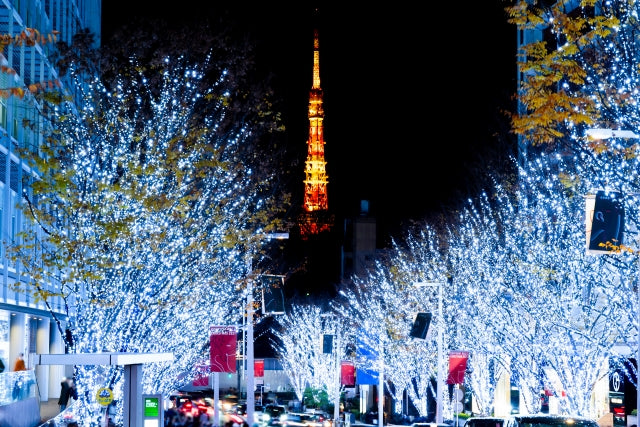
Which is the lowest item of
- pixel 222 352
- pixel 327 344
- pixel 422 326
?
pixel 222 352

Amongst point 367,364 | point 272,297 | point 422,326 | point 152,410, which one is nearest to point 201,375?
point 367,364

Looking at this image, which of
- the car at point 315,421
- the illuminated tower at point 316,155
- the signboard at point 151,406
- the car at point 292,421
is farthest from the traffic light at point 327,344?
the illuminated tower at point 316,155

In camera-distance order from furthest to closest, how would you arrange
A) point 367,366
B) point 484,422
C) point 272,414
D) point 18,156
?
point 367,366 < point 272,414 < point 18,156 < point 484,422

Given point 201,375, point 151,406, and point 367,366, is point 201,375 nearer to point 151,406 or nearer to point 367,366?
point 367,366

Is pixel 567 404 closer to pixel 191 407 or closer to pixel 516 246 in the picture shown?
pixel 516 246

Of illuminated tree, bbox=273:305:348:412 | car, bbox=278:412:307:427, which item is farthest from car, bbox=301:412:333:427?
illuminated tree, bbox=273:305:348:412

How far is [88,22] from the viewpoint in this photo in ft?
167

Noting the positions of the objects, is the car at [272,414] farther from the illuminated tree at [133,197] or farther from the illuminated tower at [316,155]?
the illuminated tower at [316,155]

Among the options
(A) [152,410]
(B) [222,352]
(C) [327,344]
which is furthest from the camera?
(C) [327,344]

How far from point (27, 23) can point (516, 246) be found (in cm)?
1640

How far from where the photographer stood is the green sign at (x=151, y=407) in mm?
17906

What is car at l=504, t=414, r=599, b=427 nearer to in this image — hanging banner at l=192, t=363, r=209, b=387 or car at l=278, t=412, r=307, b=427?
car at l=278, t=412, r=307, b=427

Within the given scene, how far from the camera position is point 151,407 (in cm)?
1802

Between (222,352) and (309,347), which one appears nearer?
(222,352)
